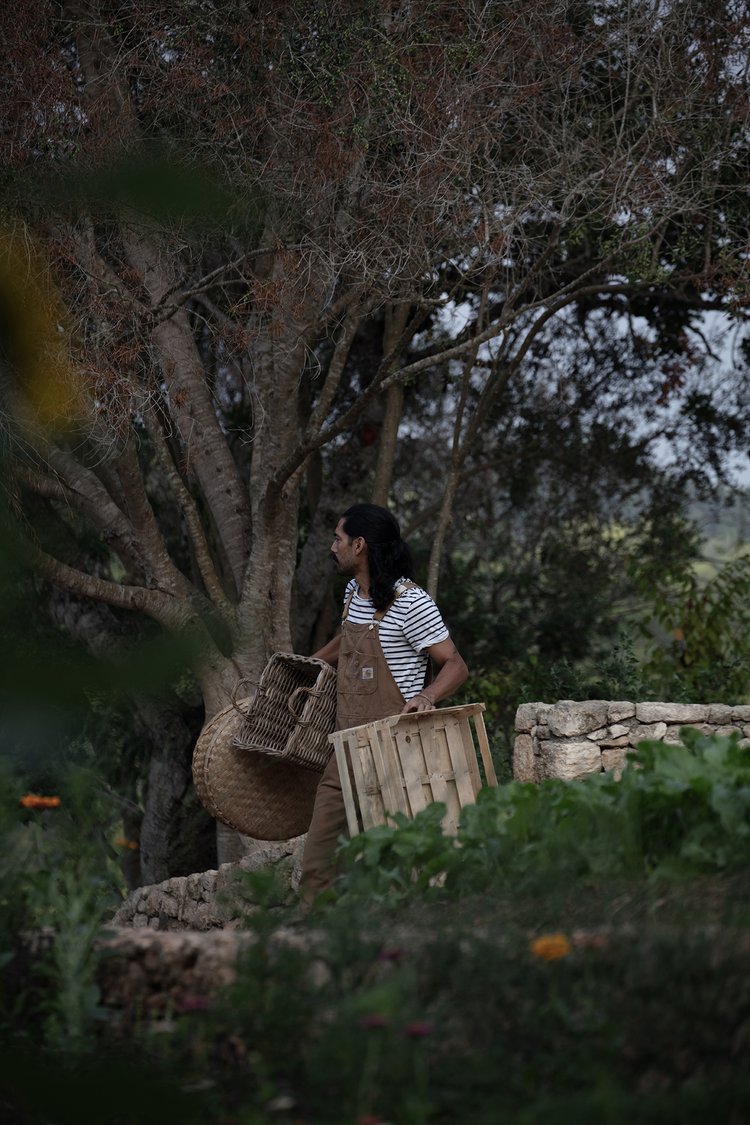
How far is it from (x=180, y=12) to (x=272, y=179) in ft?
5.28

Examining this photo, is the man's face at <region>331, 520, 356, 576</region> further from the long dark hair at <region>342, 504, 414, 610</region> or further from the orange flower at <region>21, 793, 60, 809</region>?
the orange flower at <region>21, 793, 60, 809</region>

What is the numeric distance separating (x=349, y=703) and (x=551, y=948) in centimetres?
283

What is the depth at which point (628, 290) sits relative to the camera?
1007 centimetres

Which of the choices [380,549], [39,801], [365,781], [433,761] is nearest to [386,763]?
[365,781]

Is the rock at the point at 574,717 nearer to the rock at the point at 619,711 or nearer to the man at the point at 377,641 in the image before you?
the rock at the point at 619,711

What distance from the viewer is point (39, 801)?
336 cm

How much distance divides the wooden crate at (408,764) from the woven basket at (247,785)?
940 millimetres

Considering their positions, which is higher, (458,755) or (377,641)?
(377,641)

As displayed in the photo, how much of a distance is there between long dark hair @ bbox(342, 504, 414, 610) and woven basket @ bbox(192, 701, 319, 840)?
996mm

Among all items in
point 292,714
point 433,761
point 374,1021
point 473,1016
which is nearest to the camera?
point 374,1021

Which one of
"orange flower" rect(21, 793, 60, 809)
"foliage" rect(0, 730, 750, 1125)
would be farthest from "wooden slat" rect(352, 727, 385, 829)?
"orange flower" rect(21, 793, 60, 809)

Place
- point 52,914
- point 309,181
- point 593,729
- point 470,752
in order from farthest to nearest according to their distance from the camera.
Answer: point 309,181, point 593,729, point 470,752, point 52,914

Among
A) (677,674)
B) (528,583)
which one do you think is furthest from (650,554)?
(677,674)

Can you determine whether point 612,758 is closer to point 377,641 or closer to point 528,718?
point 528,718
